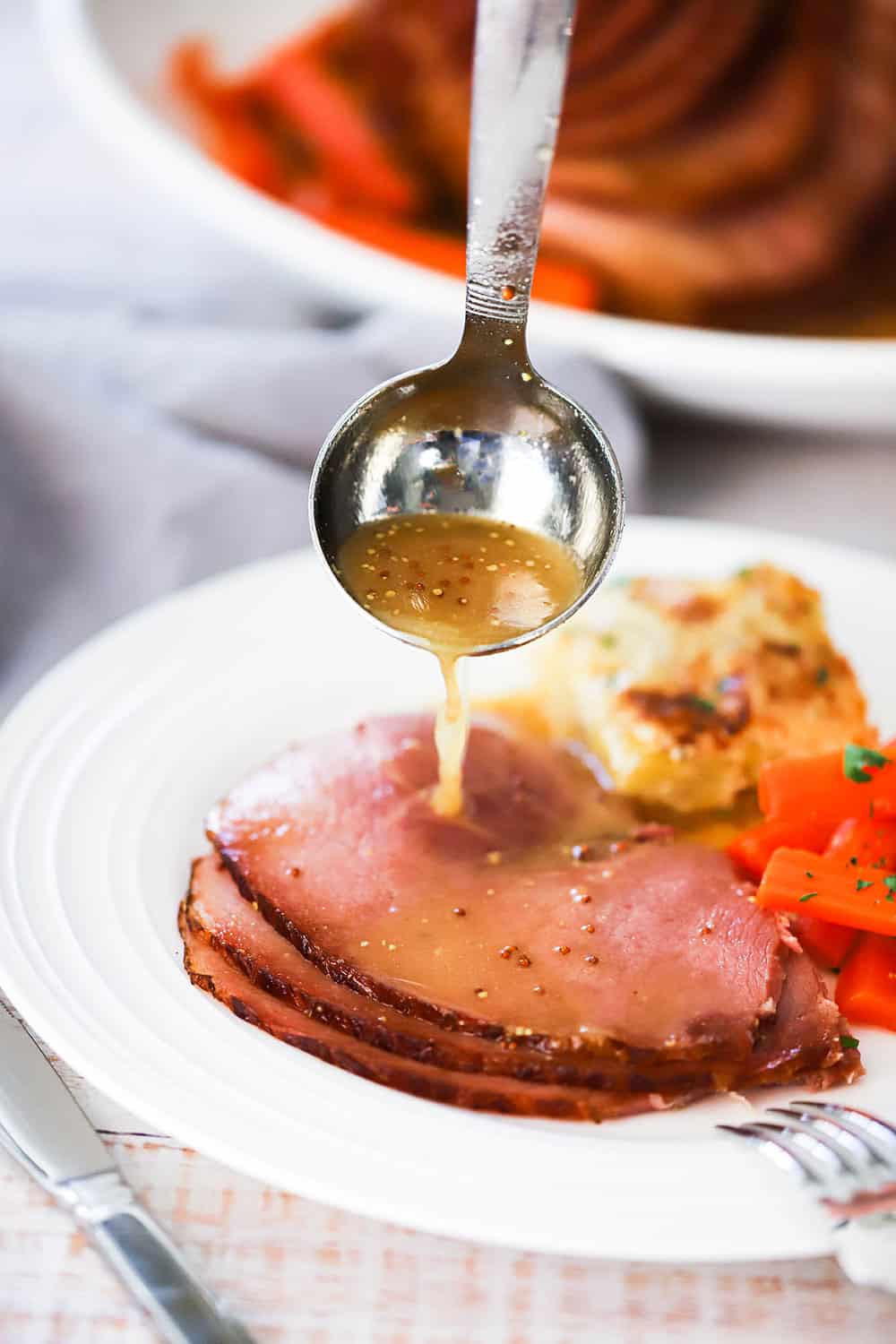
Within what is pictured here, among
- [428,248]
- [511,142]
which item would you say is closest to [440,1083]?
[511,142]

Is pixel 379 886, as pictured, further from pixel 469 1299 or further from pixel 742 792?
pixel 742 792

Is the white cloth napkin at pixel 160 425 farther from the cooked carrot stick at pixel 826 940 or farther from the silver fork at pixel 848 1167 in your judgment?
the silver fork at pixel 848 1167

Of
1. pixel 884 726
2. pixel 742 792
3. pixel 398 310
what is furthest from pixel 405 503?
pixel 398 310

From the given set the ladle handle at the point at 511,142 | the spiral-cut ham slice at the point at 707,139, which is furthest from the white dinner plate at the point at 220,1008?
the spiral-cut ham slice at the point at 707,139

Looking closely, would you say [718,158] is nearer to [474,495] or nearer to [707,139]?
[707,139]

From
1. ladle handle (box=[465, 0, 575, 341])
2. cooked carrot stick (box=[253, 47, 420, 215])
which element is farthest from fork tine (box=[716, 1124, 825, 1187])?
cooked carrot stick (box=[253, 47, 420, 215])

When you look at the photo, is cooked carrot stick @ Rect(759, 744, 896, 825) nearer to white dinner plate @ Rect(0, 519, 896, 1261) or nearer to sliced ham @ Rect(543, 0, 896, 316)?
white dinner plate @ Rect(0, 519, 896, 1261)
